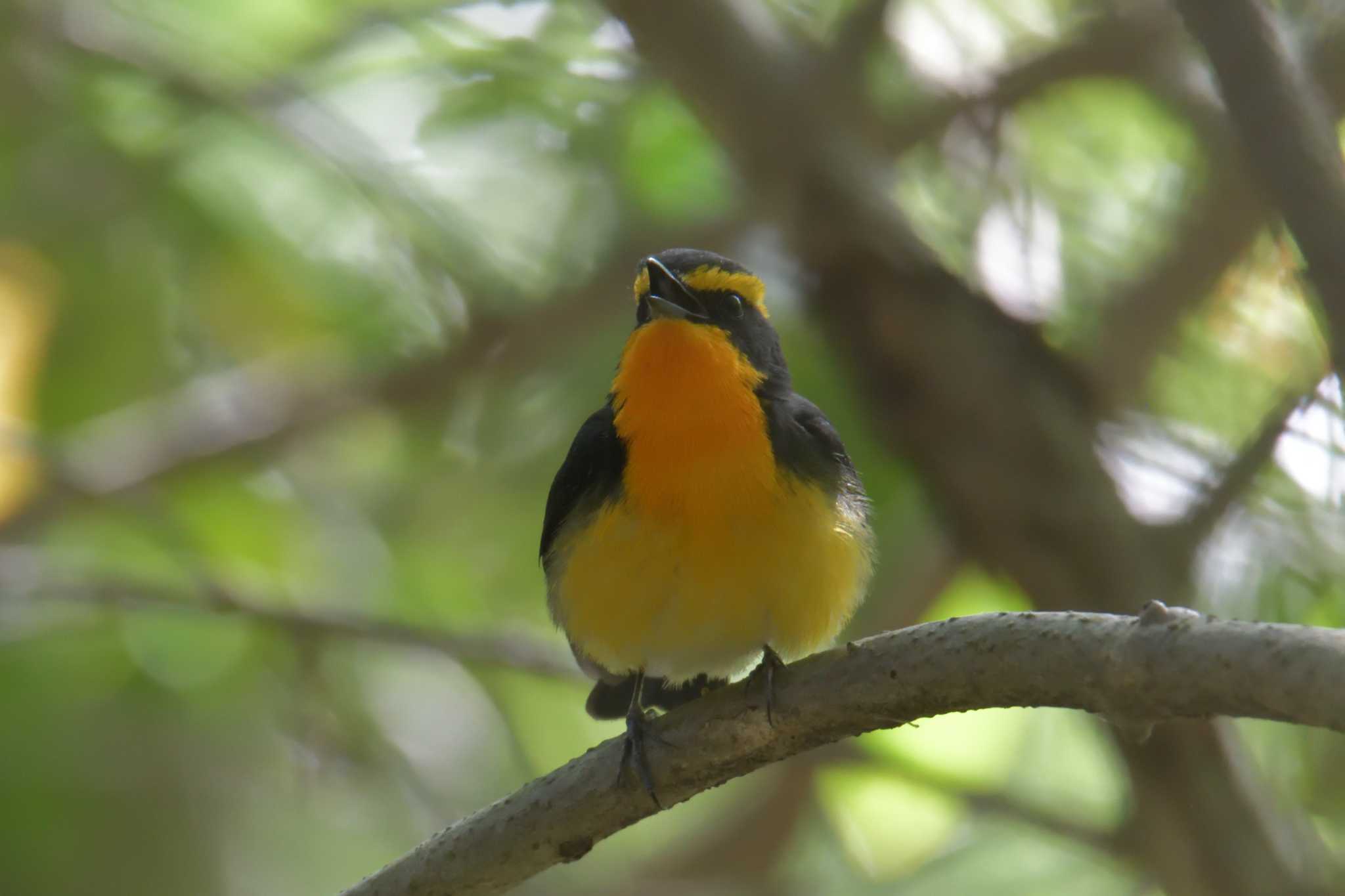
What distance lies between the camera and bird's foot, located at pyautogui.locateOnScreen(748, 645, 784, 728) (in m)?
3.08

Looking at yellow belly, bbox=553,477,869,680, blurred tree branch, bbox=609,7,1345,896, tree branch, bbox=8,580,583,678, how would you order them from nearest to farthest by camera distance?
yellow belly, bbox=553,477,869,680
blurred tree branch, bbox=609,7,1345,896
tree branch, bbox=8,580,583,678

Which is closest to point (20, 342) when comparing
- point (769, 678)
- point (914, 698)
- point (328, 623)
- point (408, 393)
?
point (408, 393)

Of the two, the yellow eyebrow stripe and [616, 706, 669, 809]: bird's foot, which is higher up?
the yellow eyebrow stripe

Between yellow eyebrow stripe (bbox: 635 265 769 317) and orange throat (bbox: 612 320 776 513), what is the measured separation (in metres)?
0.20

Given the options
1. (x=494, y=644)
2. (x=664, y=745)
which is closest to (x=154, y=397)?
(x=494, y=644)

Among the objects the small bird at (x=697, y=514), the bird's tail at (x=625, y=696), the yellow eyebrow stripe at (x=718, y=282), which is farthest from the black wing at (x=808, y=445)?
the bird's tail at (x=625, y=696)

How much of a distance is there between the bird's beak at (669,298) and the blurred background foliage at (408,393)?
996 mm

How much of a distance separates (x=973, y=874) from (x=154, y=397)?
15.1 ft

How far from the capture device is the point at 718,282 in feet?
14.3

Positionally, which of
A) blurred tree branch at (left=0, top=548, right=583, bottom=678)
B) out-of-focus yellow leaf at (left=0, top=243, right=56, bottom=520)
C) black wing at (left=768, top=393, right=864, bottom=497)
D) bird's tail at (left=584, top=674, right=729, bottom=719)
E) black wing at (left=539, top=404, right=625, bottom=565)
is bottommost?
out-of-focus yellow leaf at (left=0, top=243, right=56, bottom=520)

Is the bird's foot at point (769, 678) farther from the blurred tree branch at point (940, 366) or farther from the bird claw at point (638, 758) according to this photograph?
the blurred tree branch at point (940, 366)

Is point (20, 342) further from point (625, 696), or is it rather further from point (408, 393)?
point (625, 696)

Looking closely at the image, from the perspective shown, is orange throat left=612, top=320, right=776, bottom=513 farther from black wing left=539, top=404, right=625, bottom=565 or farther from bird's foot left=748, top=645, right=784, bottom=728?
bird's foot left=748, top=645, right=784, bottom=728

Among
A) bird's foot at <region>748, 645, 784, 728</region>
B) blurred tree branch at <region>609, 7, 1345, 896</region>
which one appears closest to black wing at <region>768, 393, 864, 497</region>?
bird's foot at <region>748, 645, 784, 728</region>
